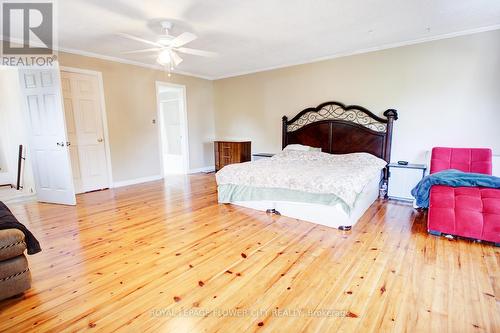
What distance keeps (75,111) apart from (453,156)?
640 cm

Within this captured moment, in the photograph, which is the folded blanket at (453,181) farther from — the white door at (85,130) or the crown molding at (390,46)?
the white door at (85,130)

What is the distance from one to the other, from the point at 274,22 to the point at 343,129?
96.8 inches

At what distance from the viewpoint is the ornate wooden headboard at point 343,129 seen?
15.0 feet

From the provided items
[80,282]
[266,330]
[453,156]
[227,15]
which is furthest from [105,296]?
[453,156]

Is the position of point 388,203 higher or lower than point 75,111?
lower

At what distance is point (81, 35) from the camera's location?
378 cm

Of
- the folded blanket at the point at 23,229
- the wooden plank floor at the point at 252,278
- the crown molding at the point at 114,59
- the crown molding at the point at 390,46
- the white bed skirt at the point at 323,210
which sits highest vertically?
the crown molding at the point at 114,59

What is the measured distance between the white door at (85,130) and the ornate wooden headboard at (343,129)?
12.8ft

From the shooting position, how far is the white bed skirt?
2998mm

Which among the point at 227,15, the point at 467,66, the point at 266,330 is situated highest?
the point at 227,15

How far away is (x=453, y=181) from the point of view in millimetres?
2943

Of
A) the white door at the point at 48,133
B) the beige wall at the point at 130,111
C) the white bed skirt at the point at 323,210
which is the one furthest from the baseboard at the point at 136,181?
the white bed skirt at the point at 323,210

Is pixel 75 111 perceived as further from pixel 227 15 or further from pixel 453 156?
pixel 453 156

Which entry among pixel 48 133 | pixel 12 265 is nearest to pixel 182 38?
pixel 48 133
